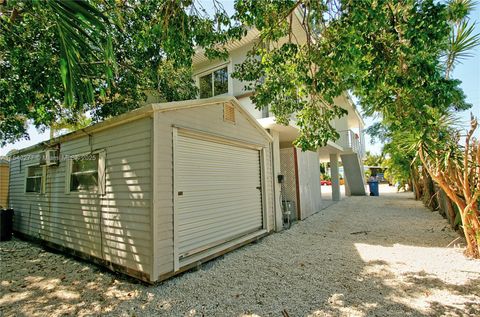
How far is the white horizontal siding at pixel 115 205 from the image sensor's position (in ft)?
12.9

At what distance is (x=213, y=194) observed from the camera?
208 inches

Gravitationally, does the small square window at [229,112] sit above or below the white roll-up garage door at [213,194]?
above

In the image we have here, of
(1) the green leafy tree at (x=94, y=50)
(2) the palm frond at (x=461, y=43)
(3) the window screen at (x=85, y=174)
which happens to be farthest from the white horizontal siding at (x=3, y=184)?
(2) the palm frond at (x=461, y=43)

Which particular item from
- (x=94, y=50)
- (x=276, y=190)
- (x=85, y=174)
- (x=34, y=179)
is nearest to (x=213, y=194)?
(x=85, y=174)

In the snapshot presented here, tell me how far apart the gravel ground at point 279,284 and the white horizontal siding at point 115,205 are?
1.52 ft

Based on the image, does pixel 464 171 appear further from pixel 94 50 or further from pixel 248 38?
pixel 248 38

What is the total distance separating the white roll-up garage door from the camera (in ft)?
14.8

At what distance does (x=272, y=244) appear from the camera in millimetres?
6125

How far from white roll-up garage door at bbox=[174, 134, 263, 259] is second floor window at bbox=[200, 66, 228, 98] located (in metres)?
3.50

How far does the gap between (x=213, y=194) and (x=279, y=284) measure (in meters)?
2.24

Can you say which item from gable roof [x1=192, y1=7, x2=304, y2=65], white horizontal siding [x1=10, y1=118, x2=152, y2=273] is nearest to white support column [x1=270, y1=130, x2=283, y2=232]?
gable roof [x1=192, y1=7, x2=304, y2=65]

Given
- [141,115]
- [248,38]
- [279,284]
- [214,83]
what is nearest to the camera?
[279,284]

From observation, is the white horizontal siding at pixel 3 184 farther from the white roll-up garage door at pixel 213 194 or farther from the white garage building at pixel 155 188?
the white roll-up garage door at pixel 213 194

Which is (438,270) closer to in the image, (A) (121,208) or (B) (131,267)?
(B) (131,267)
